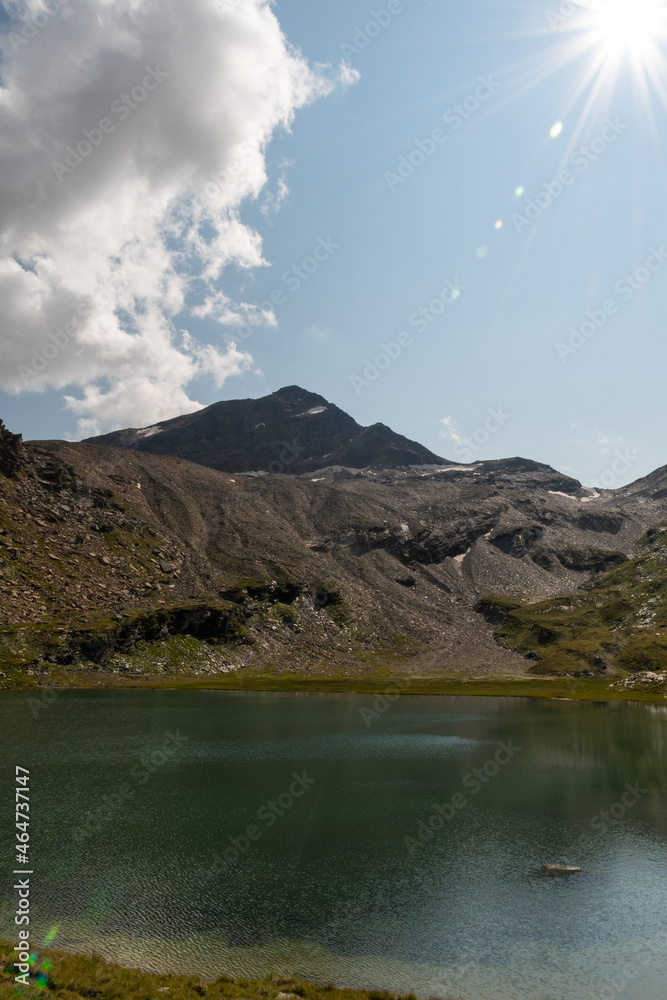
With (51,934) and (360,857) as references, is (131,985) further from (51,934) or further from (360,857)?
(360,857)

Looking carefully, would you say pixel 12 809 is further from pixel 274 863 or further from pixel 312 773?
pixel 312 773

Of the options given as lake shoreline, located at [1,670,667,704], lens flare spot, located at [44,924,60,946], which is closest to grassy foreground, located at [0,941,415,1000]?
lens flare spot, located at [44,924,60,946]

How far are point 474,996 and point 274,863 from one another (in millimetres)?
15873

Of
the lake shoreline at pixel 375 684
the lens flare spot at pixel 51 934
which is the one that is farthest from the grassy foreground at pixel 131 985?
the lake shoreline at pixel 375 684

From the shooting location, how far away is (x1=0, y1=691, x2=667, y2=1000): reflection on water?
25.3 meters

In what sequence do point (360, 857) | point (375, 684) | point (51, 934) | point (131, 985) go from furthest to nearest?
point (375, 684) → point (360, 857) → point (51, 934) → point (131, 985)

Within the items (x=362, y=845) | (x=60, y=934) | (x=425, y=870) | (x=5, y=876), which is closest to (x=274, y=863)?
(x=362, y=845)

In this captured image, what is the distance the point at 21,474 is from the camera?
651 ft

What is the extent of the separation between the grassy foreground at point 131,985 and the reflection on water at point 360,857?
1641 mm

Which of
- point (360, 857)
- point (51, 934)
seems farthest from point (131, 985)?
point (360, 857)

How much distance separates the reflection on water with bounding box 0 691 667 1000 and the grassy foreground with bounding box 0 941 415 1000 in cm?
164

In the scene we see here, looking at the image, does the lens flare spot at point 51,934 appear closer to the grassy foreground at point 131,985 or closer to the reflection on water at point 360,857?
the reflection on water at point 360,857

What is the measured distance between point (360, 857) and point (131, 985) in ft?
63.0

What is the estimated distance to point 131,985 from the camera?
21031mm
